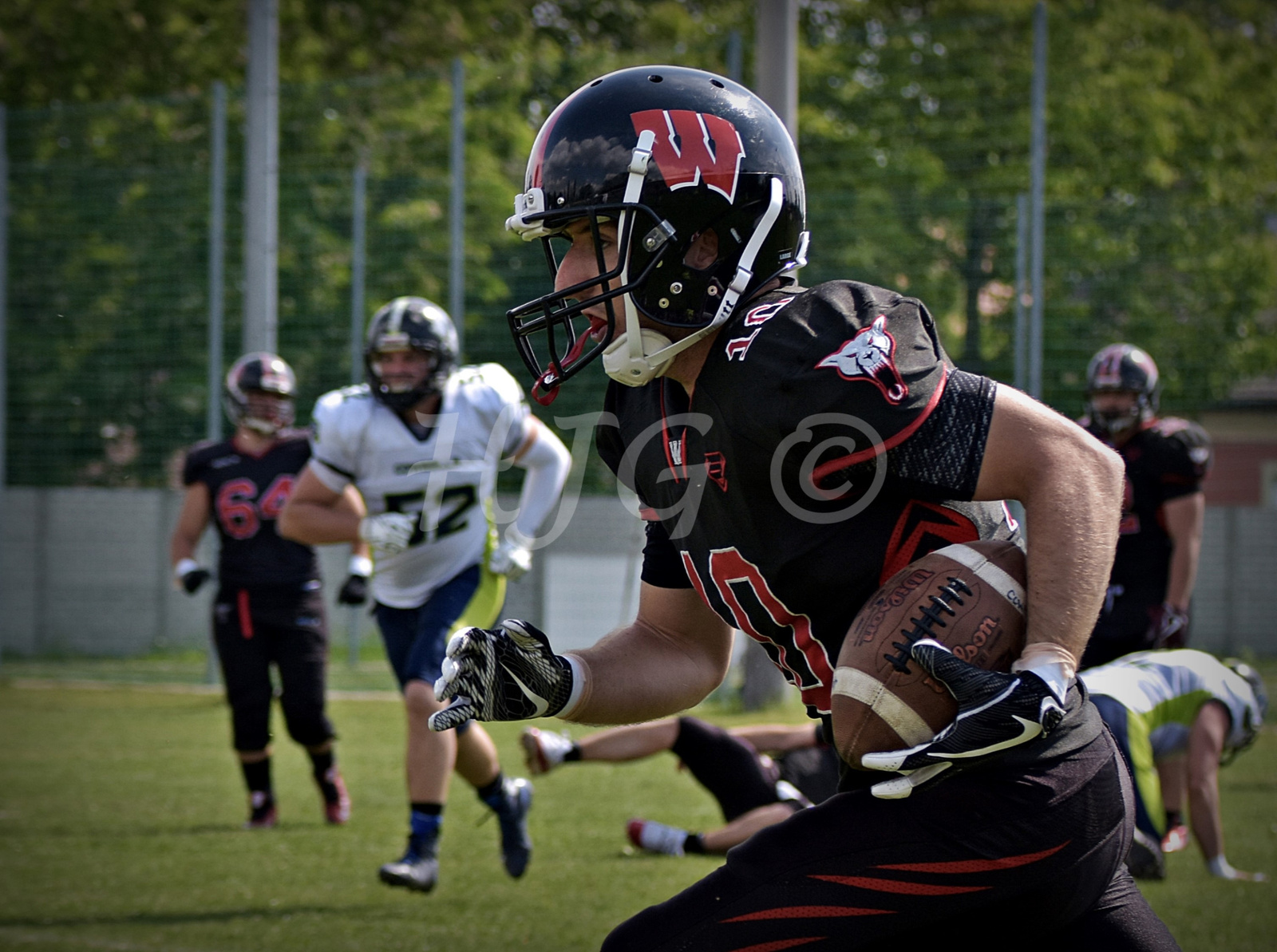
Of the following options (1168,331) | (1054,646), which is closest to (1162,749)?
(1054,646)

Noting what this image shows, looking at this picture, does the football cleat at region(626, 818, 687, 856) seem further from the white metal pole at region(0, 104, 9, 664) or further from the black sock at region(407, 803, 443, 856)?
the white metal pole at region(0, 104, 9, 664)

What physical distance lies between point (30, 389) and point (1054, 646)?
548 inches

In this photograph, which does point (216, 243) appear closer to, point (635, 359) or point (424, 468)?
point (424, 468)

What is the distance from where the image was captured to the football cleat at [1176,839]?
5.88m

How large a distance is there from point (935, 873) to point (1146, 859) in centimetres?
376

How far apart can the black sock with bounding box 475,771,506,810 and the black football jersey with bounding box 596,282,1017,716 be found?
3121 mm

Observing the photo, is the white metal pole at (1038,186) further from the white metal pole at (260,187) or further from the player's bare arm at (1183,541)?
the white metal pole at (260,187)

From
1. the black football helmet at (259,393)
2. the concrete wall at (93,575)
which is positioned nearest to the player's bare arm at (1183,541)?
the black football helmet at (259,393)

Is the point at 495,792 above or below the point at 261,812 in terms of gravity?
above

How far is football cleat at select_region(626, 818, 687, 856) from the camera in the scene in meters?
5.51

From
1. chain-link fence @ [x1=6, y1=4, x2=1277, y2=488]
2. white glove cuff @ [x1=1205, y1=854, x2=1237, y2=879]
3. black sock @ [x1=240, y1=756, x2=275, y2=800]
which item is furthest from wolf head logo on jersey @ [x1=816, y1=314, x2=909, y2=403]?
chain-link fence @ [x1=6, y1=4, x2=1277, y2=488]

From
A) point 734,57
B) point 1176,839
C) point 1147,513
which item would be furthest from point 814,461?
point 734,57

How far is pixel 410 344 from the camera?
5.83 metres

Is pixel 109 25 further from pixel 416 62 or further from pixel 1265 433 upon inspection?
pixel 1265 433
